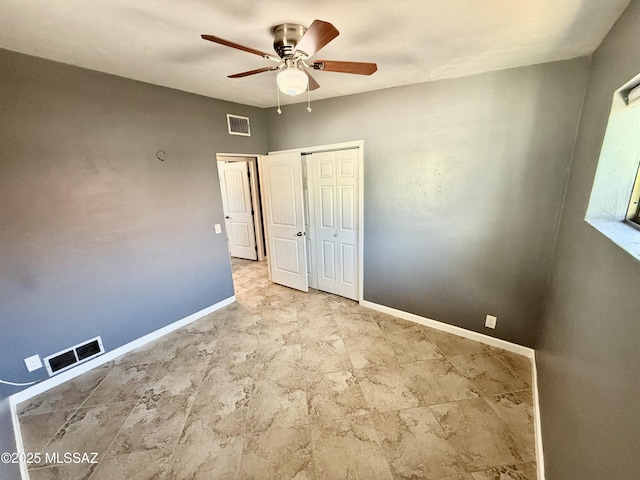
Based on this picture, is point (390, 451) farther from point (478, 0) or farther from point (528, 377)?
point (478, 0)

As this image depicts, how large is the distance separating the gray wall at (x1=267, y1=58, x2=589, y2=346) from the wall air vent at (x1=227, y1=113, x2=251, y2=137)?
2.84 feet

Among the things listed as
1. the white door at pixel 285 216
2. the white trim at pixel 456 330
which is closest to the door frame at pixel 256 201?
the white door at pixel 285 216

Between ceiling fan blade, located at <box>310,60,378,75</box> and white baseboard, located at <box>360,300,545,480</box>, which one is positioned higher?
ceiling fan blade, located at <box>310,60,378,75</box>

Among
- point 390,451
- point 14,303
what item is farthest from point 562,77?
point 14,303

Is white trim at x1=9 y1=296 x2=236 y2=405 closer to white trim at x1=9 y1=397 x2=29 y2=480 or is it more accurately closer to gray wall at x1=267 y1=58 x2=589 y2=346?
white trim at x1=9 y1=397 x2=29 y2=480

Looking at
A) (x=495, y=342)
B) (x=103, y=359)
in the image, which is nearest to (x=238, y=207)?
(x=103, y=359)

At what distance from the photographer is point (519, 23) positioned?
4.84 feet

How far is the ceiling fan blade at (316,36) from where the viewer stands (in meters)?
1.12

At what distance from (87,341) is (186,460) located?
5.24ft

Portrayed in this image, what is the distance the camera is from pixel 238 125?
330 centimetres

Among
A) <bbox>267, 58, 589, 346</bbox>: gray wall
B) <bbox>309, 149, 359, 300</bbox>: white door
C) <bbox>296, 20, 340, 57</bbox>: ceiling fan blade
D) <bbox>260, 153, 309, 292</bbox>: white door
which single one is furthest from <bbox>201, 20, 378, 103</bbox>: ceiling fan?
<bbox>260, 153, 309, 292</bbox>: white door

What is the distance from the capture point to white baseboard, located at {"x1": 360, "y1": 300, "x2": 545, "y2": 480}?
5.10 ft

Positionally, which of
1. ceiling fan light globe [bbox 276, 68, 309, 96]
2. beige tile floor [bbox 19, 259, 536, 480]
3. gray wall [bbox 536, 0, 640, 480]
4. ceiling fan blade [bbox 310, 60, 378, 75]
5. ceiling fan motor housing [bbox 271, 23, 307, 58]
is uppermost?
ceiling fan motor housing [bbox 271, 23, 307, 58]

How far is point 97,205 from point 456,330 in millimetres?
3720
